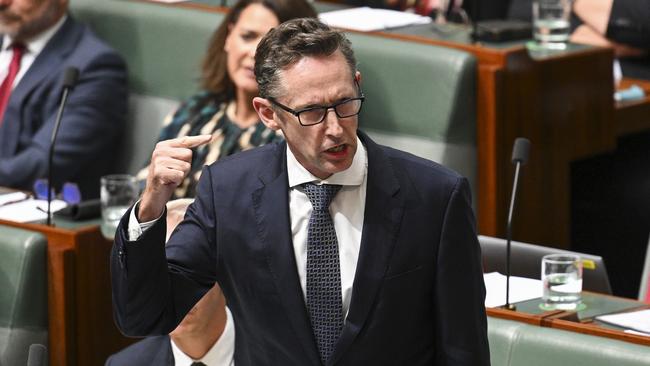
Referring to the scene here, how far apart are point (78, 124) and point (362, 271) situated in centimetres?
257

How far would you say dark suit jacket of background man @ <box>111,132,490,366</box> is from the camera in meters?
2.02

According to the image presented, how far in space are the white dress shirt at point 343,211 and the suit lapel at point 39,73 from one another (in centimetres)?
256

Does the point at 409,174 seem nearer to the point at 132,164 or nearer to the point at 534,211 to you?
the point at 534,211

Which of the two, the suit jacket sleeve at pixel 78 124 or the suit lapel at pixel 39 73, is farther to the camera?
the suit lapel at pixel 39 73

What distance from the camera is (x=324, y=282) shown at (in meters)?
2.05

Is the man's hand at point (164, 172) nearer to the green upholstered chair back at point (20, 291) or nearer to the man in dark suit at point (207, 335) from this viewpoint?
the man in dark suit at point (207, 335)

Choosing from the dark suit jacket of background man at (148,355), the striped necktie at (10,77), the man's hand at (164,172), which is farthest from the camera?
the striped necktie at (10,77)

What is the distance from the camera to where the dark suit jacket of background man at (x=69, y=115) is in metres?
4.41

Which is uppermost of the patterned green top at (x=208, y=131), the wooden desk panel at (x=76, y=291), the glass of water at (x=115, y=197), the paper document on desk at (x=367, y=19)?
the paper document on desk at (x=367, y=19)

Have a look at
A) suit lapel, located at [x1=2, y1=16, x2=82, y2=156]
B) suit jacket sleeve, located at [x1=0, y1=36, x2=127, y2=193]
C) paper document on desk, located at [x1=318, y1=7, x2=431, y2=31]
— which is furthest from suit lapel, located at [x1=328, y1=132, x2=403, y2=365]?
suit lapel, located at [x1=2, y1=16, x2=82, y2=156]

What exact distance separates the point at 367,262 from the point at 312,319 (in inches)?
4.8

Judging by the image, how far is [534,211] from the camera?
410 cm

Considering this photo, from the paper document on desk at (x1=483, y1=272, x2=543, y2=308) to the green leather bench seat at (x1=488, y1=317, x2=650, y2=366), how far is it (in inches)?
7.1

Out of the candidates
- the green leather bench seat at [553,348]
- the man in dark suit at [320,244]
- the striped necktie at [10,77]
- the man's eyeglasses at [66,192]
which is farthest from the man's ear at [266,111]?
the striped necktie at [10,77]
